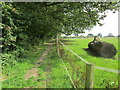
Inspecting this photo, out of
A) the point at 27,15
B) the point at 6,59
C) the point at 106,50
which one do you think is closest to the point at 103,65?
the point at 106,50

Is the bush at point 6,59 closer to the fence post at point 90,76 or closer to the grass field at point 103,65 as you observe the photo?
the grass field at point 103,65

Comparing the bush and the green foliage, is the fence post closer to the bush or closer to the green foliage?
the bush

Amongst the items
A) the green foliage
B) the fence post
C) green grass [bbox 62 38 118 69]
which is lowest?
green grass [bbox 62 38 118 69]

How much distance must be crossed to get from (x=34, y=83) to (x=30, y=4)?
18.6 feet

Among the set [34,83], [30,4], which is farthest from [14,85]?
[30,4]

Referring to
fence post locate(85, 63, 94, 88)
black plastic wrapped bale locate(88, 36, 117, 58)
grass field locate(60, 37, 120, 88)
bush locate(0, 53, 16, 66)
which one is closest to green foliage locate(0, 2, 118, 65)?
bush locate(0, 53, 16, 66)

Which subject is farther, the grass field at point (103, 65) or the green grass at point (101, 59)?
the green grass at point (101, 59)

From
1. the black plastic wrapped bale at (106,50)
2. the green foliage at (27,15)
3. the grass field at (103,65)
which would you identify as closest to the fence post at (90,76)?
the grass field at (103,65)

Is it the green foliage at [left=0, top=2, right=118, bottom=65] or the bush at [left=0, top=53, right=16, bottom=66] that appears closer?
the bush at [left=0, top=53, right=16, bottom=66]

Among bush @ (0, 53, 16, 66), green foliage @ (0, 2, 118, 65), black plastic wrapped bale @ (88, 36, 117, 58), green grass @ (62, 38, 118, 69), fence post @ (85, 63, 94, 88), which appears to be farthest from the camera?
black plastic wrapped bale @ (88, 36, 117, 58)

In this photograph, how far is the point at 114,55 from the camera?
7.84 m

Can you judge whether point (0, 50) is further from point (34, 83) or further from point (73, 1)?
point (73, 1)

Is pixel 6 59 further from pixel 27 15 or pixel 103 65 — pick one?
pixel 103 65

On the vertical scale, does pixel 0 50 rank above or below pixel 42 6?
below
